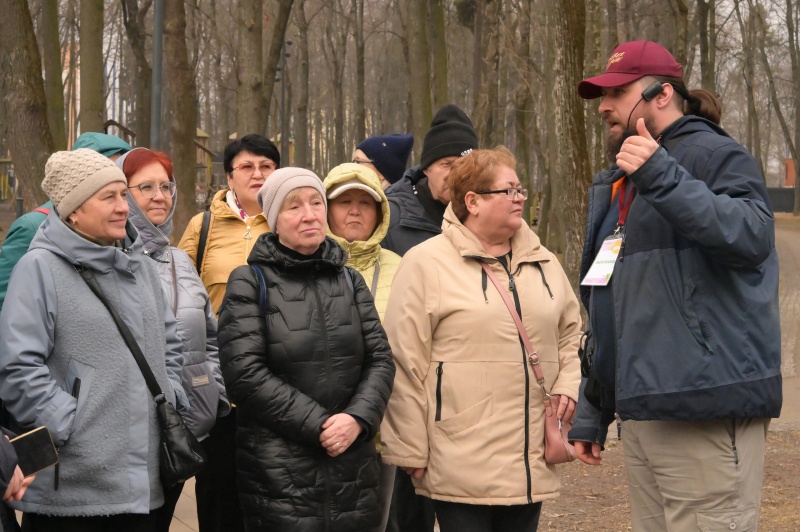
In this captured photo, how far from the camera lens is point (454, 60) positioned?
1697 inches

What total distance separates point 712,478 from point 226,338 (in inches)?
73.5

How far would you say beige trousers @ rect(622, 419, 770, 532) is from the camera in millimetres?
3453

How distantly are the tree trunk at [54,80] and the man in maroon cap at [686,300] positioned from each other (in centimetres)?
1010

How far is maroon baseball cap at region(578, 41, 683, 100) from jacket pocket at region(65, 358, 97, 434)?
6.85 ft

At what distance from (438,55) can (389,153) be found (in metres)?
13.6

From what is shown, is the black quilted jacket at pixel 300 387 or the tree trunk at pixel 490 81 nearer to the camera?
the black quilted jacket at pixel 300 387

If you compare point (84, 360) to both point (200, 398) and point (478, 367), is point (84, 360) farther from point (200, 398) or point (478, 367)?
point (478, 367)

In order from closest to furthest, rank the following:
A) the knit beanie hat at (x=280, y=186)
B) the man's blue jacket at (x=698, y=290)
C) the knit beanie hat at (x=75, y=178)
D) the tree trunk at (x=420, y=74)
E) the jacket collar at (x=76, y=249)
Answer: the man's blue jacket at (x=698, y=290) < the jacket collar at (x=76, y=249) < the knit beanie hat at (x=75, y=178) < the knit beanie hat at (x=280, y=186) < the tree trunk at (x=420, y=74)

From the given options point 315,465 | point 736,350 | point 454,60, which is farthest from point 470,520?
point 454,60

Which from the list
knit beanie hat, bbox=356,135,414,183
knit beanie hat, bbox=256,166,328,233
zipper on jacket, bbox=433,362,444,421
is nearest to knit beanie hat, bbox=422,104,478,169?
knit beanie hat, bbox=356,135,414,183

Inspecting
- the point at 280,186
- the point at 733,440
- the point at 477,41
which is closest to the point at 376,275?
the point at 280,186

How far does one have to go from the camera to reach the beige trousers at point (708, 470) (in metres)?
3.45

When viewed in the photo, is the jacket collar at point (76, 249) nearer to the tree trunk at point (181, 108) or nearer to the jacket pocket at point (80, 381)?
the jacket pocket at point (80, 381)

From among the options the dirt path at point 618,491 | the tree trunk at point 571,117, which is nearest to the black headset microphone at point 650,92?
the dirt path at point 618,491
